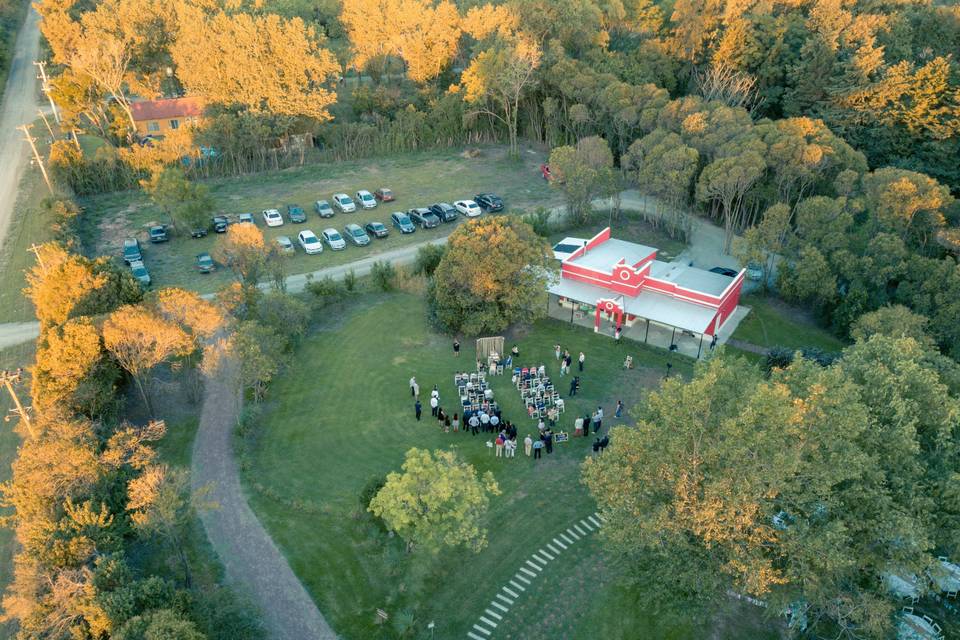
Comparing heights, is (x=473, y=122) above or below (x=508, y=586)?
above

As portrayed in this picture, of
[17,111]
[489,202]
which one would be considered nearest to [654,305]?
[489,202]

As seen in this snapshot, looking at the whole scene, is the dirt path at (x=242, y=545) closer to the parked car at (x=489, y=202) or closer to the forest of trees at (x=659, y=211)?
the forest of trees at (x=659, y=211)

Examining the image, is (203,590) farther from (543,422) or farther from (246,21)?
(246,21)

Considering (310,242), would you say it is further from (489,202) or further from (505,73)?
(505,73)

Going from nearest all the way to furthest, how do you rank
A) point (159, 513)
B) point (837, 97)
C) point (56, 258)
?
point (159, 513)
point (56, 258)
point (837, 97)

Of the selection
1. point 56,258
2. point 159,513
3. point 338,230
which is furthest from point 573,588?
point 338,230

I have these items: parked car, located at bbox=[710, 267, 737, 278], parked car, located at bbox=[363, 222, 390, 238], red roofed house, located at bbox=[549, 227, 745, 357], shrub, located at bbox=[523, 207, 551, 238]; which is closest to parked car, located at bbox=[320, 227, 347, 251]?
parked car, located at bbox=[363, 222, 390, 238]

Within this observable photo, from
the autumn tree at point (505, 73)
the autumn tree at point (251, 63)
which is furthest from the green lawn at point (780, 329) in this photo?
the autumn tree at point (251, 63)
